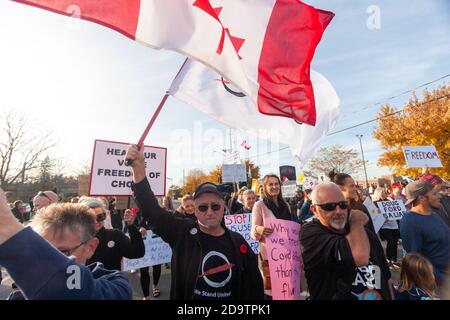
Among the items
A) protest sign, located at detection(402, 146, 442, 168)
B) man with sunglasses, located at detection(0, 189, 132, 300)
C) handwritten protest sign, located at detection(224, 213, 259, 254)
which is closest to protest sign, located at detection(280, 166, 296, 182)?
protest sign, located at detection(402, 146, 442, 168)

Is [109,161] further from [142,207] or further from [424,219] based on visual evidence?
[424,219]

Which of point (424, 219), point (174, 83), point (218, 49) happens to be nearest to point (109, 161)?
point (174, 83)

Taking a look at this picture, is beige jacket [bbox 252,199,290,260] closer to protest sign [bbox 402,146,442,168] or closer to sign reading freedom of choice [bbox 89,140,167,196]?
sign reading freedom of choice [bbox 89,140,167,196]

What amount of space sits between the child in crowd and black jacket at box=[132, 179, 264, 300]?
1281 millimetres

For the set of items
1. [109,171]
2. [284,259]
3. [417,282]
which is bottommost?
[417,282]

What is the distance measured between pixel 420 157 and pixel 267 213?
692 centimetres

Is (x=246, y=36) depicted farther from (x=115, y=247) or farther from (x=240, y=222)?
(x=240, y=222)

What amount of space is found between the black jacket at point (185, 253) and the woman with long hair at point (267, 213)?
1.00m

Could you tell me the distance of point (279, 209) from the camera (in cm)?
376

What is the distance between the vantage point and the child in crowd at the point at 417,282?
2439 millimetres

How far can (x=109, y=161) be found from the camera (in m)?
4.62

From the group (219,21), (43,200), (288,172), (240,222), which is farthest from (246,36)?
(288,172)

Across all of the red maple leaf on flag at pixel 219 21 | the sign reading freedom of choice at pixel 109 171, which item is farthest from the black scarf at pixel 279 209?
the sign reading freedom of choice at pixel 109 171
